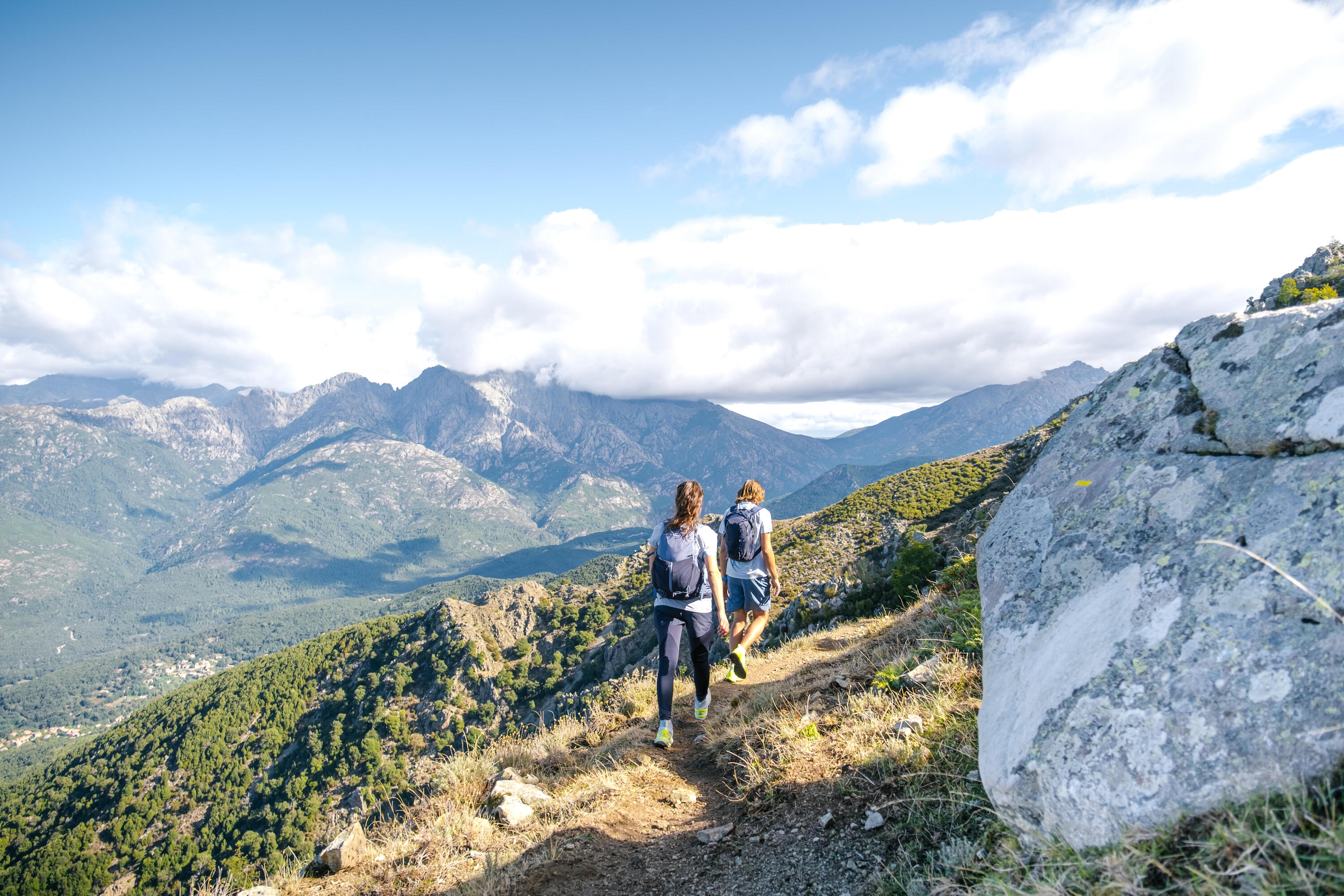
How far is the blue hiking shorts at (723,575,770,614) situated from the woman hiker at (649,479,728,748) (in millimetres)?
1447

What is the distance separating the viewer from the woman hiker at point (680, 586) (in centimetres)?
745

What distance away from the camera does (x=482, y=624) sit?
9344cm

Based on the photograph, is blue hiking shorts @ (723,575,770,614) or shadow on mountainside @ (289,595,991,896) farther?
blue hiking shorts @ (723,575,770,614)

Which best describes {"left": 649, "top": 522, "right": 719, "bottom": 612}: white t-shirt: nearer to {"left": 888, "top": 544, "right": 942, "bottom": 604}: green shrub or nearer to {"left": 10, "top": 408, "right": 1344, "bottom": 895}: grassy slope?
{"left": 10, "top": 408, "right": 1344, "bottom": 895}: grassy slope

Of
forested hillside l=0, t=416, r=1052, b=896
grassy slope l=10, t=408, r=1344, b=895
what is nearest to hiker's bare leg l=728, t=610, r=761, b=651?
grassy slope l=10, t=408, r=1344, b=895

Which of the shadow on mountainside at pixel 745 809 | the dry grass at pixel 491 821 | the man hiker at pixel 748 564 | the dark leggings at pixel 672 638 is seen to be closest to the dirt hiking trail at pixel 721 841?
the shadow on mountainside at pixel 745 809

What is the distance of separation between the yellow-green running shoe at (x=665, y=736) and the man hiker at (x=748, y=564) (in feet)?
6.32

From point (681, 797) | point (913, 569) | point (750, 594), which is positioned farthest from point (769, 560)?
point (913, 569)

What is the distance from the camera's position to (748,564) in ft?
30.5

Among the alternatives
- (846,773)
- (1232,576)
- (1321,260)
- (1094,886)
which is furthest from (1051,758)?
(1321,260)

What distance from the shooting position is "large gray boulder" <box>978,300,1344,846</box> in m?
2.48

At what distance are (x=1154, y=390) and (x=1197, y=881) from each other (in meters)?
3.47

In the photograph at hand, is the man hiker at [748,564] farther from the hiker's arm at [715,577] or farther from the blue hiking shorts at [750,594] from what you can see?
the hiker's arm at [715,577]

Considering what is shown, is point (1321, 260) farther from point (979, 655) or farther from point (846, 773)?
point (846, 773)
